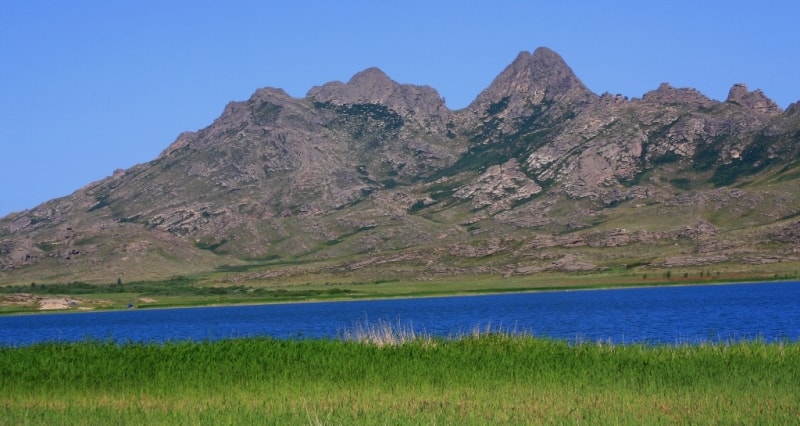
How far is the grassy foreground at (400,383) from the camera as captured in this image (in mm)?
30297

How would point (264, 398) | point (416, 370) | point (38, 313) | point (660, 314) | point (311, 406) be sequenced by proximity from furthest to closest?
point (38, 313)
point (660, 314)
point (416, 370)
point (264, 398)
point (311, 406)

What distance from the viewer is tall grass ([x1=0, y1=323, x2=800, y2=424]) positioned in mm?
30344

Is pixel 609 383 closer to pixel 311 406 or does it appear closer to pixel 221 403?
pixel 311 406

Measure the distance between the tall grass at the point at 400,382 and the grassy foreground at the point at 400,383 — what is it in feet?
0.25

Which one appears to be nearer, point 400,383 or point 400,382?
point 400,383

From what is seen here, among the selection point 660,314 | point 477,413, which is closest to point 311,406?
point 477,413

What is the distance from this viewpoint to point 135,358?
4344cm

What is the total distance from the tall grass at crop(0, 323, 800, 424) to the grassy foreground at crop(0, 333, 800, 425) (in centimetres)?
8

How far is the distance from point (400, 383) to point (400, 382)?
188 mm

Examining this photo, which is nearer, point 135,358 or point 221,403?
point 221,403

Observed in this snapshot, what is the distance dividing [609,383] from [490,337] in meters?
12.1

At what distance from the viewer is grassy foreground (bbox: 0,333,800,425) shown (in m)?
30.3

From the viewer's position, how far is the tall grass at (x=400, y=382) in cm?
3034

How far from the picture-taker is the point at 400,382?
37906 millimetres
